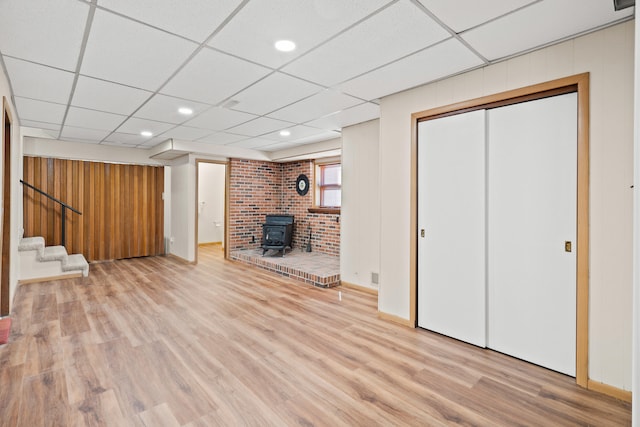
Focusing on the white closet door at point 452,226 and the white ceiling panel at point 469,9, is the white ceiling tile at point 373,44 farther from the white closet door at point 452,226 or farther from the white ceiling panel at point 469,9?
the white closet door at point 452,226

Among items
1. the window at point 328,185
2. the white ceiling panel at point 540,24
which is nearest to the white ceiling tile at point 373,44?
the white ceiling panel at point 540,24

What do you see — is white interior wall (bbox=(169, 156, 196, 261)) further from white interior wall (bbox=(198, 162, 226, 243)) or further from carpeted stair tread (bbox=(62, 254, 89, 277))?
white interior wall (bbox=(198, 162, 226, 243))

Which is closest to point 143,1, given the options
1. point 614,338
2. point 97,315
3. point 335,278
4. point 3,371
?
point 3,371

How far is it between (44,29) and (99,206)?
522 cm

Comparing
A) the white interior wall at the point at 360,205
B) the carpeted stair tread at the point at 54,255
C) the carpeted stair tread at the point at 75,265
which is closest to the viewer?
the white interior wall at the point at 360,205

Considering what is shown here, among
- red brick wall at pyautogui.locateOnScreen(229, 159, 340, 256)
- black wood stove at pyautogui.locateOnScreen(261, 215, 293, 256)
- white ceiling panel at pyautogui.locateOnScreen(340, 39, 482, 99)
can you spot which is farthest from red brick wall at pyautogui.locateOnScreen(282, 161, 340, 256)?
white ceiling panel at pyautogui.locateOnScreen(340, 39, 482, 99)

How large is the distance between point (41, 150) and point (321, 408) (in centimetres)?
637

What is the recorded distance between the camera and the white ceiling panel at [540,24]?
A: 180 centimetres

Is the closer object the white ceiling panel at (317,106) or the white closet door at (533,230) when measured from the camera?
the white closet door at (533,230)

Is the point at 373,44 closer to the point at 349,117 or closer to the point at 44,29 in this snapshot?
the point at 349,117

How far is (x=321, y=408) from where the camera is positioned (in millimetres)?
1926

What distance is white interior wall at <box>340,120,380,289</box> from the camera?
440cm

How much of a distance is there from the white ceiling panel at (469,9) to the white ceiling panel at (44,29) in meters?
1.97

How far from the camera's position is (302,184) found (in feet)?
22.5
